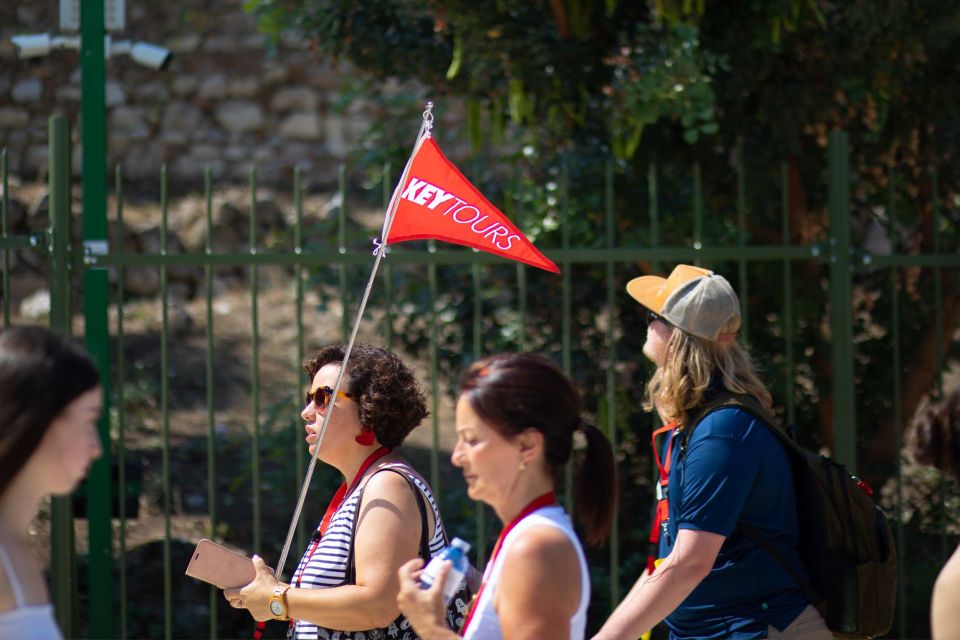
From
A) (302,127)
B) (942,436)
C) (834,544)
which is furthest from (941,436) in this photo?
(302,127)

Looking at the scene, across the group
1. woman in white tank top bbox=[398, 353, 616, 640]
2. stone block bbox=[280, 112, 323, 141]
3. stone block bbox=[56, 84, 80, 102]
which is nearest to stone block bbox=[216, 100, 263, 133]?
stone block bbox=[280, 112, 323, 141]

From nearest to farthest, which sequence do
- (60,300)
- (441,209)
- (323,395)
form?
(323,395) → (441,209) → (60,300)

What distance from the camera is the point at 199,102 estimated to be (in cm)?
1194

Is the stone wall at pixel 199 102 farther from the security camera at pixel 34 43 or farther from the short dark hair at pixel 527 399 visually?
the short dark hair at pixel 527 399

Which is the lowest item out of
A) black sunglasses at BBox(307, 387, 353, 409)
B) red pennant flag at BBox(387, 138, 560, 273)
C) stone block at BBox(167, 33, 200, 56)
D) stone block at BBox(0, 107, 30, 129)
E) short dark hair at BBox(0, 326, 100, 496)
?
black sunglasses at BBox(307, 387, 353, 409)

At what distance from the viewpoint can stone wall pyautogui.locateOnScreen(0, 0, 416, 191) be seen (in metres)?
11.6

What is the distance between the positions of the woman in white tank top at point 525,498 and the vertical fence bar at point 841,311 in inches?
105

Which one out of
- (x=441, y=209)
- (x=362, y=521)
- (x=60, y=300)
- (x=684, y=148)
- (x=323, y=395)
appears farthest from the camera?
(x=684, y=148)

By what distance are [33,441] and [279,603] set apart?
3.38 feet

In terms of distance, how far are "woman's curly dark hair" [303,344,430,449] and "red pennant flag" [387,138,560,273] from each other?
45 centimetres

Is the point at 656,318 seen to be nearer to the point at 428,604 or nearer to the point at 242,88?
the point at 428,604

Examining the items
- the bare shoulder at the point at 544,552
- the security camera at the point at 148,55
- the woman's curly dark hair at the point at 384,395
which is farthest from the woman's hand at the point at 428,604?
the security camera at the point at 148,55

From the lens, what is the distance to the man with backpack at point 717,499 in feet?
9.27

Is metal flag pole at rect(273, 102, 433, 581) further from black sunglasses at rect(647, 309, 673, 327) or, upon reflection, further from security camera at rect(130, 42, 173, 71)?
security camera at rect(130, 42, 173, 71)
